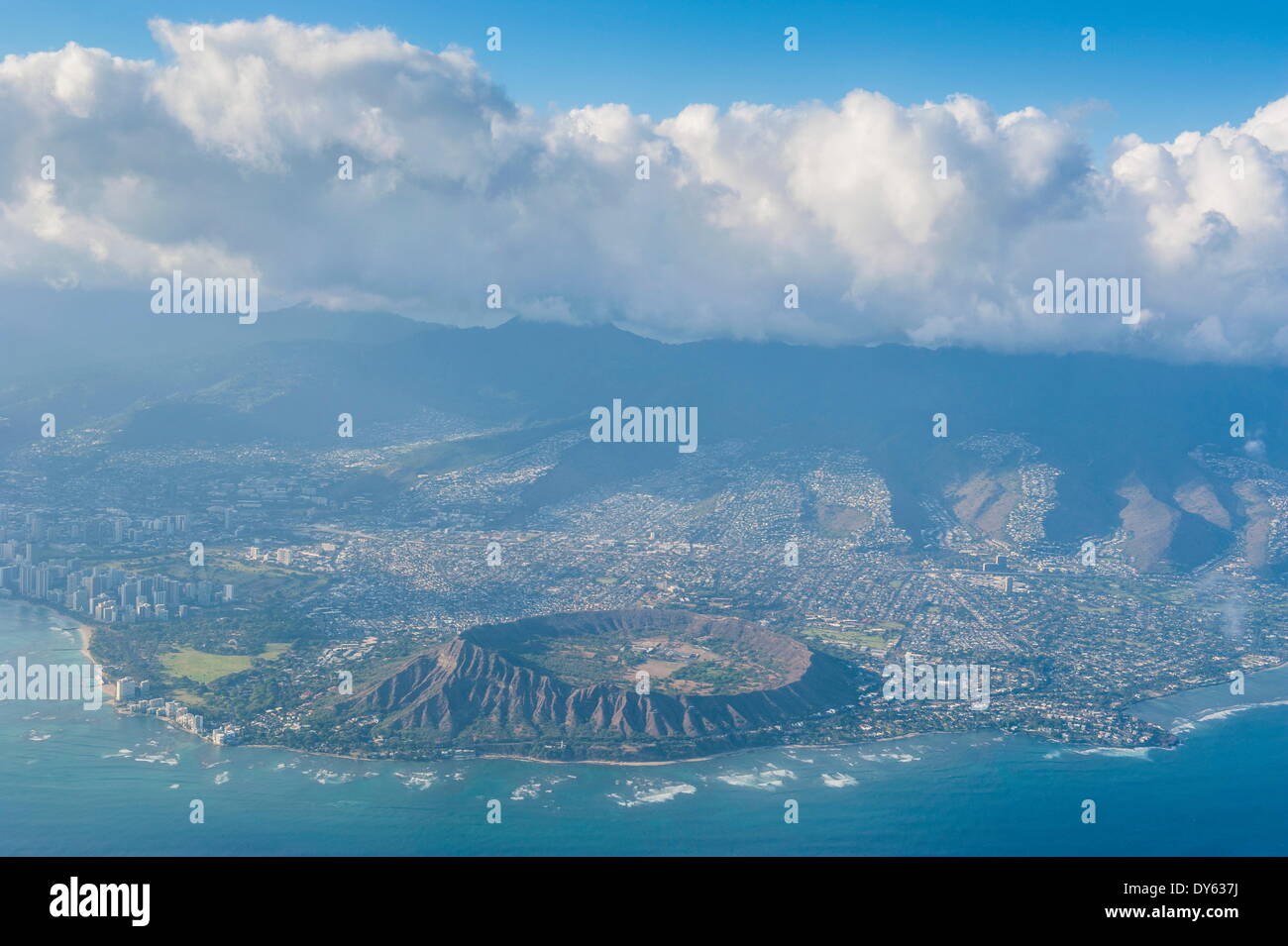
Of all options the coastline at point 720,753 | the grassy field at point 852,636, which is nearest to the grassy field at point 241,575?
the coastline at point 720,753

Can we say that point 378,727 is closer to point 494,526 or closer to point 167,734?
point 167,734

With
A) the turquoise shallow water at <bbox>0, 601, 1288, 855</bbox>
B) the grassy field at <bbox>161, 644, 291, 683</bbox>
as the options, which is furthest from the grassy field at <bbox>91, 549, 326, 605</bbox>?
the turquoise shallow water at <bbox>0, 601, 1288, 855</bbox>

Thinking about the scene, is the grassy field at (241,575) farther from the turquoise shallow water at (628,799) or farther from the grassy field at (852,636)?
the grassy field at (852,636)

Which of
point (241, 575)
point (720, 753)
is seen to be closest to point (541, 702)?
point (720, 753)

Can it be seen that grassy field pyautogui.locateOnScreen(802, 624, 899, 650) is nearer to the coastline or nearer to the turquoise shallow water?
the coastline

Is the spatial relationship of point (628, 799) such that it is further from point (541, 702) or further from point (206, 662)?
point (206, 662)

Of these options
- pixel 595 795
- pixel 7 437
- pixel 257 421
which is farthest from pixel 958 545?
pixel 7 437

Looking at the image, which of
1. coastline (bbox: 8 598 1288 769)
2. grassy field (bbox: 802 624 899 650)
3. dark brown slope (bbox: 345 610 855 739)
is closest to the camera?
coastline (bbox: 8 598 1288 769)
